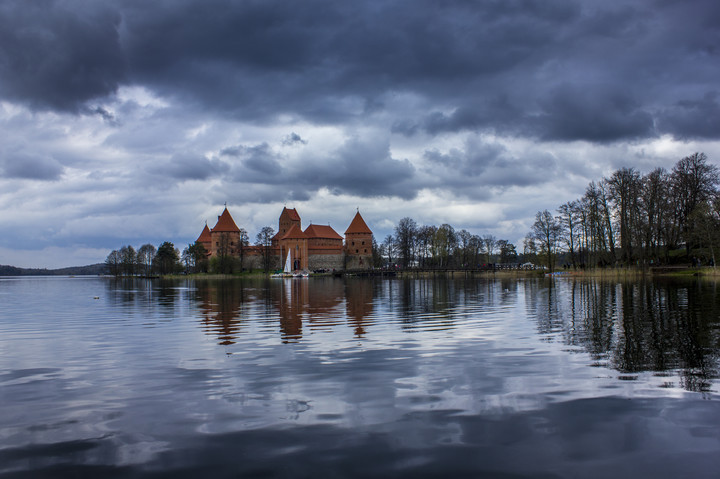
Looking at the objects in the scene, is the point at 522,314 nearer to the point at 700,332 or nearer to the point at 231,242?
the point at 700,332

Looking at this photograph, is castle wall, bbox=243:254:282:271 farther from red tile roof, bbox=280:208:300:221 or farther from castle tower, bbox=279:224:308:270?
red tile roof, bbox=280:208:300:221

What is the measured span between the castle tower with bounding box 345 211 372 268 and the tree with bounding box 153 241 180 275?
48.1 meters

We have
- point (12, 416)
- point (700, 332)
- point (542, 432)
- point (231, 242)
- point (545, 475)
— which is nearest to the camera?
point (545, 475)

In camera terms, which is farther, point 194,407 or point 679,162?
point 679,162

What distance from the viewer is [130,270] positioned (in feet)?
471

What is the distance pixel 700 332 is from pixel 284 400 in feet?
42.9

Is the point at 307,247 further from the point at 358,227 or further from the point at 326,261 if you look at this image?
the point at 358,227

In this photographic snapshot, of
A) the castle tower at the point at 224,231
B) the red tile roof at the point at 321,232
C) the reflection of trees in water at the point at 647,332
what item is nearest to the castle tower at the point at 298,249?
the red tile roof at the point at 321,232

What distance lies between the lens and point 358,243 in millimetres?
148625

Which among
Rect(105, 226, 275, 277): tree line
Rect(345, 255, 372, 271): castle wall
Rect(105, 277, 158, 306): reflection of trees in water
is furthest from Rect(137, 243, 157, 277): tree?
Rect(105, 277, 158, 306): reflection of trees in water

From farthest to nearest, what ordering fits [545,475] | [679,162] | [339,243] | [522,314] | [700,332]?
[339,243], [679,162], [522,314], [700,332], [545,475]

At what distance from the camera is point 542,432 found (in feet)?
21.8

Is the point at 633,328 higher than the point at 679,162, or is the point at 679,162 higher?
the point at 679,162

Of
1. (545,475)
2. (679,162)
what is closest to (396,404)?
(545,475)
